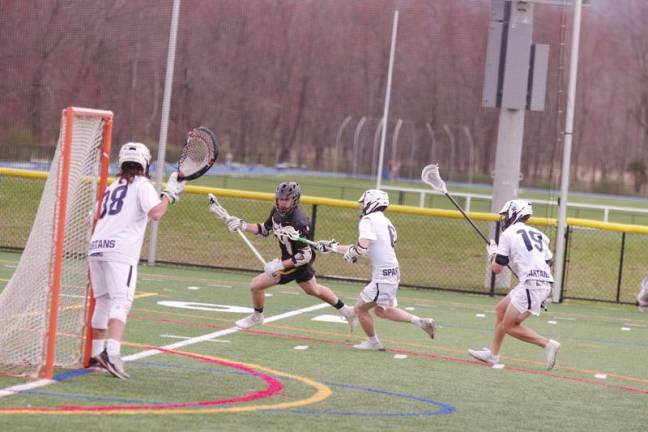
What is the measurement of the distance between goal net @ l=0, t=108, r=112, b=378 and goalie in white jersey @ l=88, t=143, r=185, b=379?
287 mm

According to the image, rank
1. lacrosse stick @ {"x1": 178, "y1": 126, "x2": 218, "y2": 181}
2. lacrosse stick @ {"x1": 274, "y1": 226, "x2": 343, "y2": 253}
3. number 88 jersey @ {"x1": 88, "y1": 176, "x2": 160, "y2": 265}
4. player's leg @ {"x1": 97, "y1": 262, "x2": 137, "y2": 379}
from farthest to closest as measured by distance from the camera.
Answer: lacrosse stick @ {"x1": 274, "y1": 226, "x2": 343, "y2": 253}, lacrosse stick @ {"x1": 178, "y1": 126, "x2": 218, "y2": 181}, number 88 jersey @ {"x1": 88, "y1": 176, "x2": 160, "y2": 265}, player's leg @ {"x1": 97, "y1": 262, "x2": 137, "y2": 379}

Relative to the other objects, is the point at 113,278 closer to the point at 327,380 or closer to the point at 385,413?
the point at 327,380

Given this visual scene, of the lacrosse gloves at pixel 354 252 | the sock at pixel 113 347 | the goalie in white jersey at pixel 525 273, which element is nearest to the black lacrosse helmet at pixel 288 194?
the lacrosse gloves at pixel 354 252

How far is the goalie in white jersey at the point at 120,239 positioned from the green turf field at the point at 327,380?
364 mm

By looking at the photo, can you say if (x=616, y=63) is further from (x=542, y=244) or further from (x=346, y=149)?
(x=542, y=244)

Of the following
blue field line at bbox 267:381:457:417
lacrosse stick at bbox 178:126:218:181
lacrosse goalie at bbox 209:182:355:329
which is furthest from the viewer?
lacrosse goalie at bbox 209:182:355:329

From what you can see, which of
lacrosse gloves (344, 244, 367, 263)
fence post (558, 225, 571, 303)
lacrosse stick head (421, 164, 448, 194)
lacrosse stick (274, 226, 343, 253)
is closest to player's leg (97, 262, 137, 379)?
lacrosse gloves (344, 244, 367, 263)

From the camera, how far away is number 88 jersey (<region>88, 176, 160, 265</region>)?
966 cm

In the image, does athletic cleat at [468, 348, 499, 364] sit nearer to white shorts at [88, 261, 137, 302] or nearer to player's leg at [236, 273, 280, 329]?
player's leg at [236, 273, 280, 329]

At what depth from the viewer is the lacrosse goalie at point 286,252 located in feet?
43.5

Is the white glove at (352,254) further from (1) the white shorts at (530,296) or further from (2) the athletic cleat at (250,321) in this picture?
(2) the athletic cleat at (250,321)

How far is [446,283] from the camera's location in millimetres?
22609

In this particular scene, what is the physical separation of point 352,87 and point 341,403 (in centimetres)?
5270

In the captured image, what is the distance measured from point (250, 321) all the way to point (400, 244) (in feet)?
45.8
